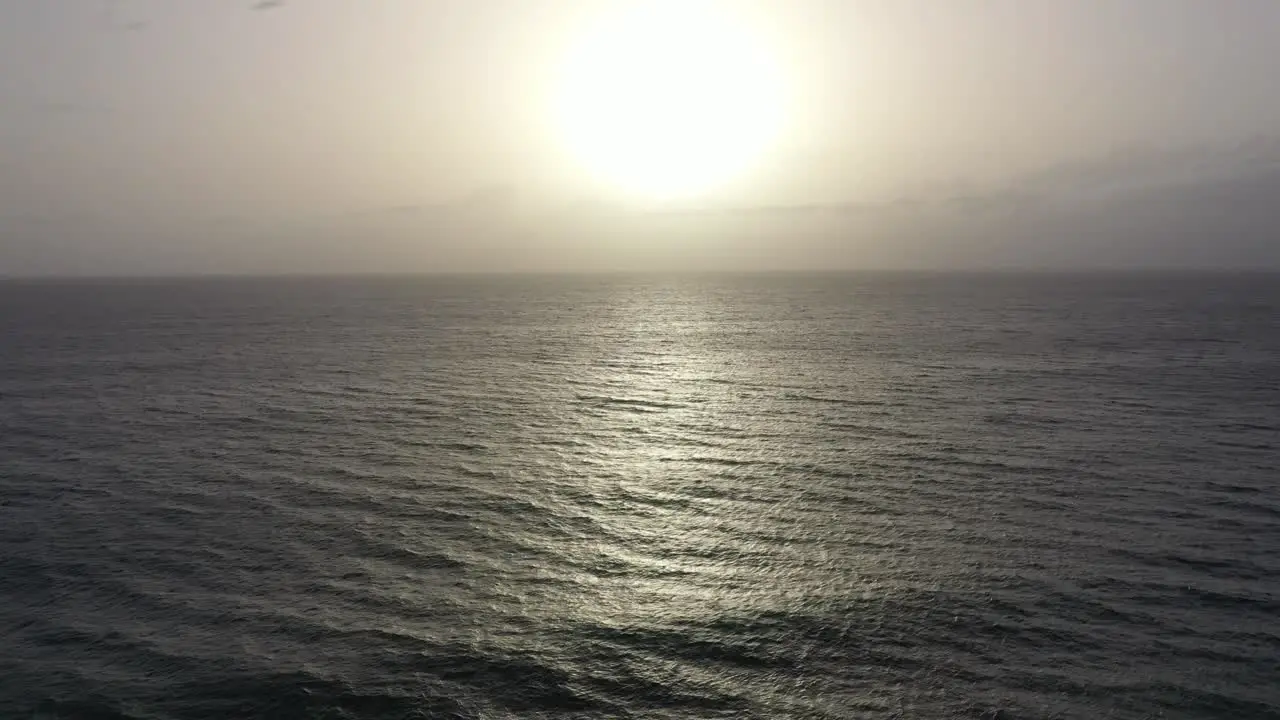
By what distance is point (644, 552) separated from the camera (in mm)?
39000

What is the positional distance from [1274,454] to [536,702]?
56.2 m

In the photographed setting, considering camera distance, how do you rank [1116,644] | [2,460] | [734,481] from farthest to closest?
[2,460]
[734,481]
[1116,644]

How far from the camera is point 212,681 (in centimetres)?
2739

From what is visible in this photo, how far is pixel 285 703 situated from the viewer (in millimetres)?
26266

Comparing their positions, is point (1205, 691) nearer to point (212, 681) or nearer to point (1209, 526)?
point (1209, 526)

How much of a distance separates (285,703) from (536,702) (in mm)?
8749

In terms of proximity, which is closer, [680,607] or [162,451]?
[680,607]

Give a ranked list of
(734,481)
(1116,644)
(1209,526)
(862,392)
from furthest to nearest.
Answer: (862,392) < (734,481) < (1209,526) < (1116,644)

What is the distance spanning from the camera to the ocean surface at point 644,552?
27.1 m

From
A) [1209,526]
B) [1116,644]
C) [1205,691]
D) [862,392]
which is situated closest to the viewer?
[1205,691]

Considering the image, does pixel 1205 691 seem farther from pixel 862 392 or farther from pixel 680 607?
pixel 862 392

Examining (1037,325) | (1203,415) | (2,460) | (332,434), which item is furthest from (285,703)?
(1037,325)

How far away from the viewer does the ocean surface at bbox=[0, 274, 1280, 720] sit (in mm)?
27109

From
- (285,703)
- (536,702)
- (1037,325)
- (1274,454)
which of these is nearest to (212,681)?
(285,703)
